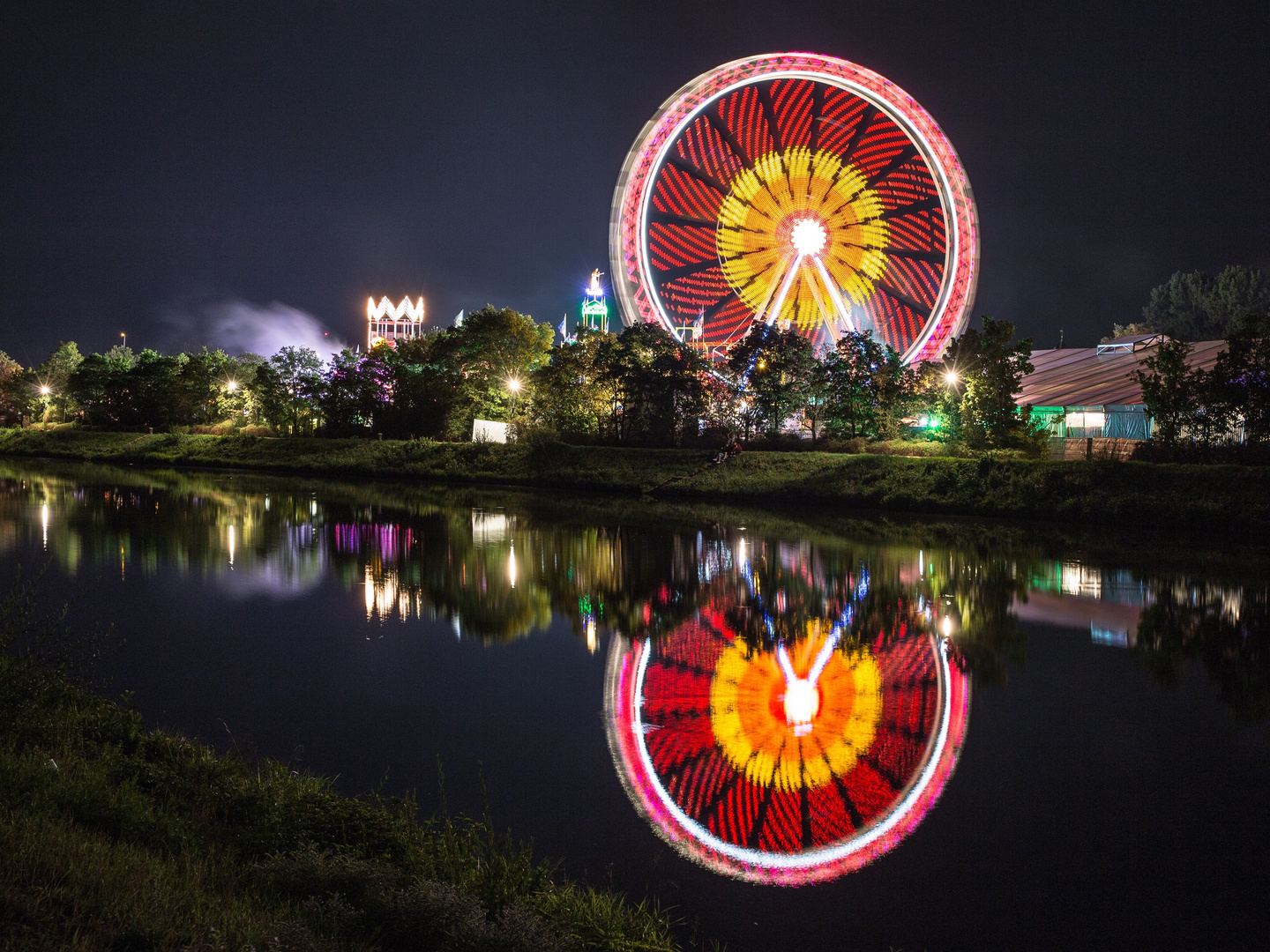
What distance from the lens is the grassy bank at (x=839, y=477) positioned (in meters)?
21.6

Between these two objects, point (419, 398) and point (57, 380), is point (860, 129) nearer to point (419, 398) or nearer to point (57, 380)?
point (419, 398)

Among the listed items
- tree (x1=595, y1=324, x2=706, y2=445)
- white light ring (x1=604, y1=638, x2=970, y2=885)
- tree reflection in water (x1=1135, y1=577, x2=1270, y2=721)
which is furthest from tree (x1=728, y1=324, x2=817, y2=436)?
white light ring (x1=604, y1=638, x2=970, y2=885)

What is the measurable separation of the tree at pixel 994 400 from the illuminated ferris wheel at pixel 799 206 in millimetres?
2527

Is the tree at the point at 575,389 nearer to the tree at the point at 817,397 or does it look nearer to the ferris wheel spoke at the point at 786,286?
the tree at the point at 817,397

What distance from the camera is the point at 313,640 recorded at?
9.45 meters

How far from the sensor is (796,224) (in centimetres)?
2770

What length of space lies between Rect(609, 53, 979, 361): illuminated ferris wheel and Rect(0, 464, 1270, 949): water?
1413cm

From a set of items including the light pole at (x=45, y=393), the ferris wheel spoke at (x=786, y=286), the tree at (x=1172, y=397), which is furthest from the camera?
the light pole at (x=45, y=393)

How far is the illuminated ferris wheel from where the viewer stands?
27781mm

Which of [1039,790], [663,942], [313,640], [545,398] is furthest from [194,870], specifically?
[545,398]

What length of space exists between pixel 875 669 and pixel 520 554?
27.0 ft

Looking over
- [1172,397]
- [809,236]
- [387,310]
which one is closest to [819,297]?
[809,236]

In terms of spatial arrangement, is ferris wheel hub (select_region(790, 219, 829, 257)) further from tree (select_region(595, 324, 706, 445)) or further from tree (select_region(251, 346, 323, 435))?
tree (select_region(251, 346, 323, 435))

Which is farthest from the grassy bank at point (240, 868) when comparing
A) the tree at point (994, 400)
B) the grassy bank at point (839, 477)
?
the tree at point (994, 400)
